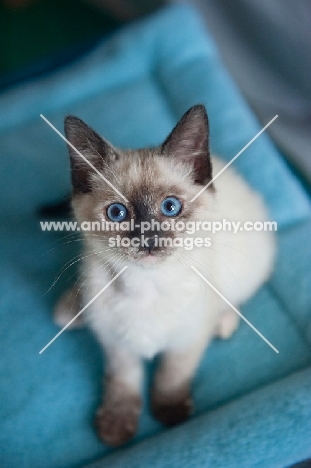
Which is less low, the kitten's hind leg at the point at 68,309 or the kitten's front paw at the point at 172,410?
the kitten's hind leg at the point at 68,309

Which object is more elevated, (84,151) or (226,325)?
(84,151)

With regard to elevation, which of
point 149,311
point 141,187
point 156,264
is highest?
point 141,187

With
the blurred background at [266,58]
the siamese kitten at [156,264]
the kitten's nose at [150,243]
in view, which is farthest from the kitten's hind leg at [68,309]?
the blurred background at [266,58]

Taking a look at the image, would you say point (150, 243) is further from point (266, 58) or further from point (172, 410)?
point (266, 58)

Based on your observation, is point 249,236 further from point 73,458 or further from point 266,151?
point 73,458

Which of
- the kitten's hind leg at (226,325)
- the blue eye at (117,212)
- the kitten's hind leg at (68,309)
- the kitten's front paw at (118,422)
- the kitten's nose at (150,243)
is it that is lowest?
the kitten's front paw at (118,422)

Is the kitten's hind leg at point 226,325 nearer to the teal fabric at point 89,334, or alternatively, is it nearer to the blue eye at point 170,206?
the teal fabric at point 89,334

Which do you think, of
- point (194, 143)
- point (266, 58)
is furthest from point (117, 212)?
point (266, 58)
